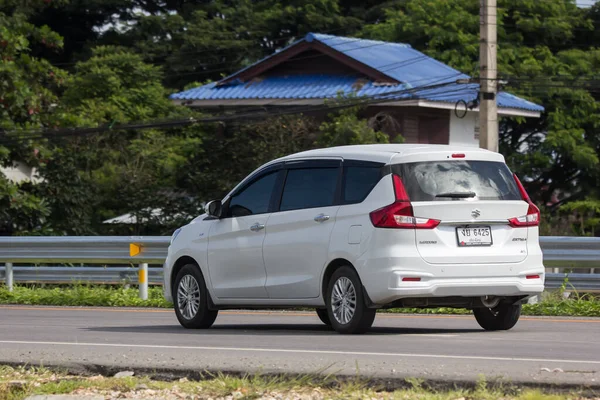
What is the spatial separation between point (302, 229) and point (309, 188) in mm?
420

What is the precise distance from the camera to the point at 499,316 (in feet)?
39.5

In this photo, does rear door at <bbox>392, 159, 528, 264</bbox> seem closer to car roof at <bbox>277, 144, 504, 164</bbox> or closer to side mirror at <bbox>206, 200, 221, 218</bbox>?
car roof at <bbox>277, 144, 504, 164</bbox>

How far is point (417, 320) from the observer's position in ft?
45.5

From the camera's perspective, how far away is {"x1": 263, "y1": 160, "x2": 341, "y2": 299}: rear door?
11.5 m

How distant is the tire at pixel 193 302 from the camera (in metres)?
12.7

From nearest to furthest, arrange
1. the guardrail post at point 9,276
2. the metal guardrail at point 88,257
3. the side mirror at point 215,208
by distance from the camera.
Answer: the side mirror at point 215,208 → the metal guardrail at point 88,257 → the guardrail post at point 9,276

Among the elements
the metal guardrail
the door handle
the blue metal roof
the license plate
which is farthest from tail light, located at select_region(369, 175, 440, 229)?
the blue metal roof

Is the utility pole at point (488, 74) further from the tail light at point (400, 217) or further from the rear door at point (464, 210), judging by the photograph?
the tail light at point (400, 217)

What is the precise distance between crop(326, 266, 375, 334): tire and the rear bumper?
0.14m

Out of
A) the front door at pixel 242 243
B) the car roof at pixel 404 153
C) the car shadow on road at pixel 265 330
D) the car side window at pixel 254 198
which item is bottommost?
the car shadow on road at pixel 265 330

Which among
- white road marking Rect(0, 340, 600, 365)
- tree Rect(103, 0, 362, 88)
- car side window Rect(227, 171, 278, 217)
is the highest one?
tree Rect(103, 0, 362, 88)

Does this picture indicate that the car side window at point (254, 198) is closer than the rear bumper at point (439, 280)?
No

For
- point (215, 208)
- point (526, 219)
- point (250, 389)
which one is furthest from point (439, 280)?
point (250, 389)

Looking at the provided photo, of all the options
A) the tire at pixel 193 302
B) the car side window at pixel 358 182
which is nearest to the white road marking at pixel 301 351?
the car side window at pixel 358 182
